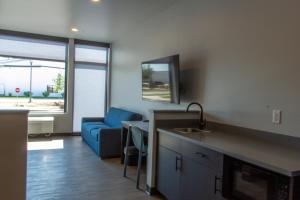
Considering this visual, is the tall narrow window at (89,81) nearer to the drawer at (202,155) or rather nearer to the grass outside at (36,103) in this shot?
the grass outside at (36,103)

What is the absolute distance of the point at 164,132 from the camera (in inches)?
118

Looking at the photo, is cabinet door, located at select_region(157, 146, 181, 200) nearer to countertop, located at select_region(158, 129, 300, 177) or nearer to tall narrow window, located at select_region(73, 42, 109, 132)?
countertop, located at select_region(158, 129, 300, 177)

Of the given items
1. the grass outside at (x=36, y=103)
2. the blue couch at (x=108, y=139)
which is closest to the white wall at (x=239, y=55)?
the blue couch at (x=108, y=139)

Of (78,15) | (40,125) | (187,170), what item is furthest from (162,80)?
(40,125)

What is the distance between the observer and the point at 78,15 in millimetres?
4676

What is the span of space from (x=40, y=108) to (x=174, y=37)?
15.6 ft

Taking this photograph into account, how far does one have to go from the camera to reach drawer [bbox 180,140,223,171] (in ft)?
6.74

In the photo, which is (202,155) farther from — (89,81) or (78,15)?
(89,81)

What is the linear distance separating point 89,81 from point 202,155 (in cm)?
559

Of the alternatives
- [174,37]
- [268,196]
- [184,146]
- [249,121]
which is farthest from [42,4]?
[268,196]

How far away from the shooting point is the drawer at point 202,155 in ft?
6.74

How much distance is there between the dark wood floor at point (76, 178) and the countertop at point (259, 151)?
1330 mm

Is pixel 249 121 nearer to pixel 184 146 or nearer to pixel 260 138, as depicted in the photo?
pixel 260 138

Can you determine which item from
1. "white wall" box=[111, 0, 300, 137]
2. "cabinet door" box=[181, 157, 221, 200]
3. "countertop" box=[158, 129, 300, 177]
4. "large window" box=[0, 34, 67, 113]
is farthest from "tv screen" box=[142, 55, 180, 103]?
"large window" box=[0, 34, 67, 113]
